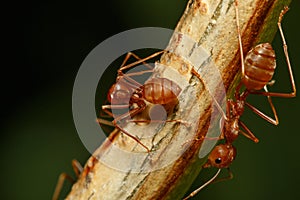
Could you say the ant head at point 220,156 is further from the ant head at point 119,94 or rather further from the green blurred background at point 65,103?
the green blurred background at point 65,103

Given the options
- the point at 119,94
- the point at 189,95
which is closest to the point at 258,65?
the point at 189,95

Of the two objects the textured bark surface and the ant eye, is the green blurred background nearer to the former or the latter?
the ant eye

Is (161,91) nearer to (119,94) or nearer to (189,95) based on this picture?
(189,95)

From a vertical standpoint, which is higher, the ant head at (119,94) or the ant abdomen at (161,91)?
the ant abdomen at (161,91)

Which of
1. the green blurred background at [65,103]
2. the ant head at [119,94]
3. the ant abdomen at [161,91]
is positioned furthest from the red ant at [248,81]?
the green blurred background at [65,103]

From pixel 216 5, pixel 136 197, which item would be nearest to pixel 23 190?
pixel 136 197
